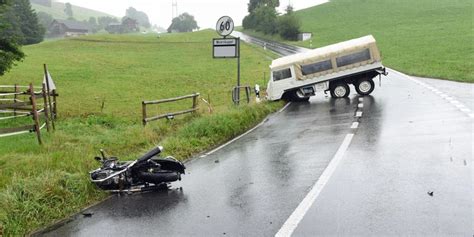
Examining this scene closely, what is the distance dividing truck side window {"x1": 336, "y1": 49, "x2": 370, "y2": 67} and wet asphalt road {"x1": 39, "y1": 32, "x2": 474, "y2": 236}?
306 inches

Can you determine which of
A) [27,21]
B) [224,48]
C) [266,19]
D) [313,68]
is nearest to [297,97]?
[313,68]

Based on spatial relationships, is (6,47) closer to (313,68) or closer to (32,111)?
(32,111)

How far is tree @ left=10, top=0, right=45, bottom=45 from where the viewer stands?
76.2 metres

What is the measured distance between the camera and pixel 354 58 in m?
20.4

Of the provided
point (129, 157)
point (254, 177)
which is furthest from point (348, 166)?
point (129, 157)

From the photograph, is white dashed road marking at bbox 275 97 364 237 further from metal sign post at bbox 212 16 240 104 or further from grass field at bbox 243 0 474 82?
grass field at bbox 243 0 474 82

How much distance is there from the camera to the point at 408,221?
561cm

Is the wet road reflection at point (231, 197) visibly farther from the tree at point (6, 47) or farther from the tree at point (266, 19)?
the tree at point (266, 19)

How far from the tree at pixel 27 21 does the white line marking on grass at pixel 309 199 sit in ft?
246

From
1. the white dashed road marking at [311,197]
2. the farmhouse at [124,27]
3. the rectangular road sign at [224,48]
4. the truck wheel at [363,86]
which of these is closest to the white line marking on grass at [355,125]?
the white dashed road marking at [311,197]

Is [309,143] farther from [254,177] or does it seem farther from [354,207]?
[354,207]

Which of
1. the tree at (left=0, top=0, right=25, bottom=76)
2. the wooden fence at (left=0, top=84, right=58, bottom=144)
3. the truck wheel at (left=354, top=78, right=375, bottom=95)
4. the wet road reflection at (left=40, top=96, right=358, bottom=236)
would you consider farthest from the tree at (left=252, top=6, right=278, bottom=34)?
the wet road reflection at (left=40, top=96, right=358, bottom=236)

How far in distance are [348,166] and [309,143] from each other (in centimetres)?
272

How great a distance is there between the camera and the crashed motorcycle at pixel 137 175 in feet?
25.3
